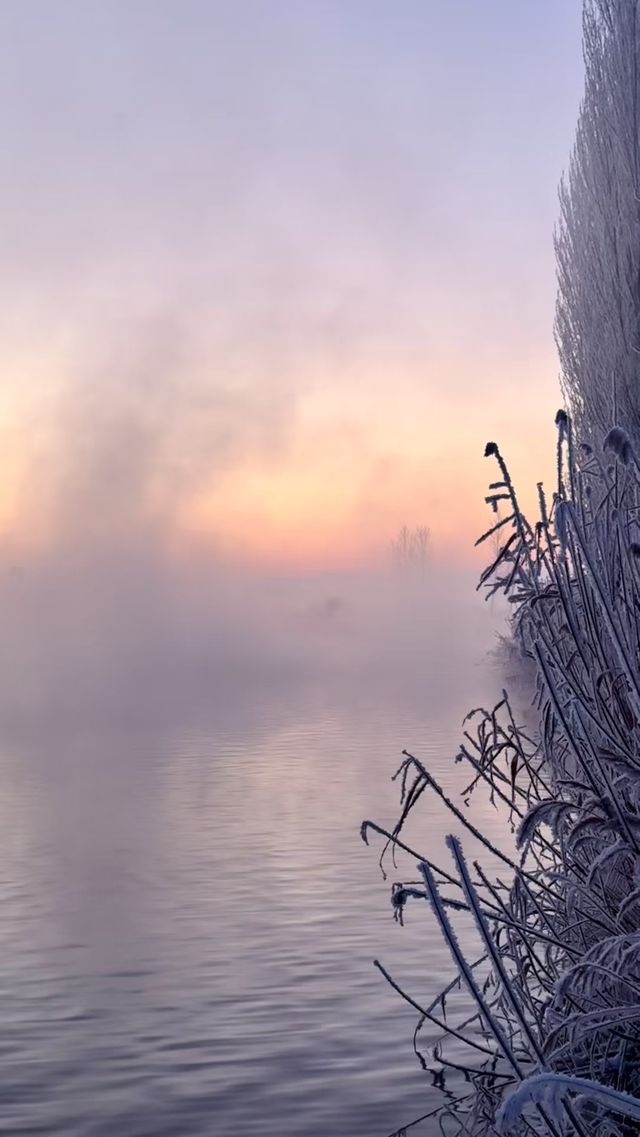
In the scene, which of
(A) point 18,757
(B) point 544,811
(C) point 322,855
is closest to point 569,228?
(C) point 322,855

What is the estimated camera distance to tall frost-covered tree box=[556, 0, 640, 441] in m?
10.8

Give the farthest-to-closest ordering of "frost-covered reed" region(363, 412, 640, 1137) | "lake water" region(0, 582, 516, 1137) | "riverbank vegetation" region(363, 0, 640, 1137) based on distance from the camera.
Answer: "lake water" region(0, 582, 516, 1137)
"riverbank vegetation" region(363, 0, 640, 1137)
"frost-covered reed" region(363, 412, 640, 1137)

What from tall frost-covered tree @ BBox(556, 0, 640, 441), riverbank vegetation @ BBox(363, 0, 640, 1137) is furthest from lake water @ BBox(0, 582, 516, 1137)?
tall frost-covered tree @ BBox(556, 0, 640, 441)

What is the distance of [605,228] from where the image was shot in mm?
11102

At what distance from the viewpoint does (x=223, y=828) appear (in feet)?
44.5

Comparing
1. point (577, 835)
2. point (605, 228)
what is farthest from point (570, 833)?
point (605, 228)

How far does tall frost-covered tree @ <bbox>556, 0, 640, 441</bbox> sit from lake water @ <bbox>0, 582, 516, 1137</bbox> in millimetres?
4112

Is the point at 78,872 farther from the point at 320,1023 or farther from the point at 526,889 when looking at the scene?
the point at 526,889

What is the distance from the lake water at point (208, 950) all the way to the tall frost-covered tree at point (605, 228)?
411 cm

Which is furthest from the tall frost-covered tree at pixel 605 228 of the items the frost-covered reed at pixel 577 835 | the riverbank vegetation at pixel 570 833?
the frost-covered reed at pixel 577 835

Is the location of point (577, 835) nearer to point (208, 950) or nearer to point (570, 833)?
point (570, 833)

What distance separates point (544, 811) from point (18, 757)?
790 inches

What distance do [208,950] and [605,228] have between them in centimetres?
614

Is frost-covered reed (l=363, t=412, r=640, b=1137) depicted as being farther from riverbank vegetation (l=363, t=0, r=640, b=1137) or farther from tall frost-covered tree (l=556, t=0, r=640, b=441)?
tall frost-covered tree (l=556, t=0, r=640, b=441)
